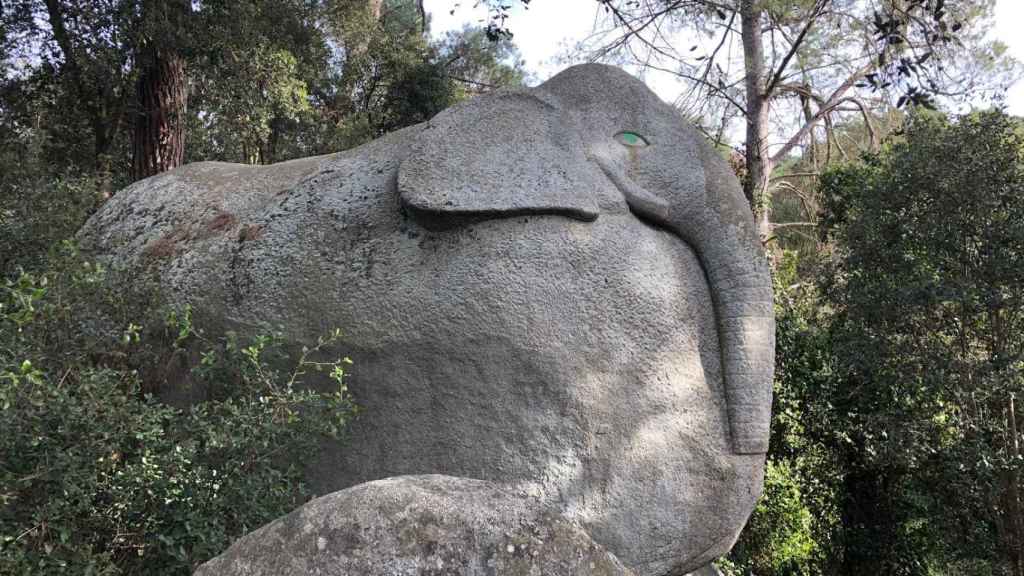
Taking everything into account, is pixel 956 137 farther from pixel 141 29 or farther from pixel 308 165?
pixel 141 29

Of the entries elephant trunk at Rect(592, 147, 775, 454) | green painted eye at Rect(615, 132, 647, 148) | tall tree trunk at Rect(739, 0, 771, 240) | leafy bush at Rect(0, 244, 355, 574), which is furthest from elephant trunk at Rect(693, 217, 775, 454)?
tall tree trunk at Rect(739, 0, 771, 240)

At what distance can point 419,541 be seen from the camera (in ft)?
5.76

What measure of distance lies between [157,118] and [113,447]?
17.2ft

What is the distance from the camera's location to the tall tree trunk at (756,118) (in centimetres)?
1005

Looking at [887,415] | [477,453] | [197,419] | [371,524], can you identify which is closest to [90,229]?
[197,419]

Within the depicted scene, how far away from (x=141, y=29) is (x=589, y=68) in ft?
13.5

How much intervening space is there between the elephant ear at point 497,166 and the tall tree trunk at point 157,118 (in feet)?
14.4

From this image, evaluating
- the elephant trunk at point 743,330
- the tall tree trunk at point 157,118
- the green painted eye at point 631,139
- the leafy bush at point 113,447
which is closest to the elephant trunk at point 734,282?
the elephant trunk at point 743,330

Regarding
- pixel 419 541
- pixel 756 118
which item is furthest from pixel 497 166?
pixel 756 118

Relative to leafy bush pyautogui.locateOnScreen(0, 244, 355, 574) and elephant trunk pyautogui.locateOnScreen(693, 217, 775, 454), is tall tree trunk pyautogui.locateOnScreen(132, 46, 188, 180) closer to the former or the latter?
leafy bush pyautogui.locateOnScreen(0, 244, 355, 574)

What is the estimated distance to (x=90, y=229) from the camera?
4258mm

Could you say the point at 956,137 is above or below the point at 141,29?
below

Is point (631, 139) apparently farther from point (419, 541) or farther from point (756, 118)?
point (756, 118)

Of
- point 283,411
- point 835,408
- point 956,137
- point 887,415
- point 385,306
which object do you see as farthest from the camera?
point 835,408
